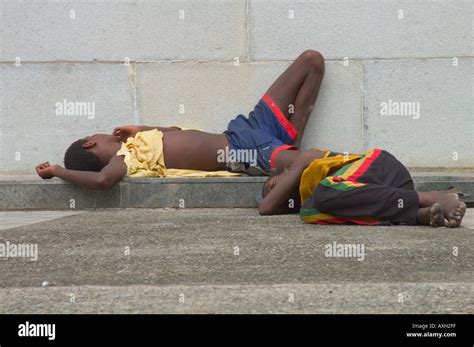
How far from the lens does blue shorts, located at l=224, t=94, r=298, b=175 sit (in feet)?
18.0

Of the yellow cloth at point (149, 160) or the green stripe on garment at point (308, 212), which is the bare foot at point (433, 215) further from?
the yellow cloth at point (149, 160)

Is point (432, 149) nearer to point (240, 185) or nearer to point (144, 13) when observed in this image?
point (240, 185)

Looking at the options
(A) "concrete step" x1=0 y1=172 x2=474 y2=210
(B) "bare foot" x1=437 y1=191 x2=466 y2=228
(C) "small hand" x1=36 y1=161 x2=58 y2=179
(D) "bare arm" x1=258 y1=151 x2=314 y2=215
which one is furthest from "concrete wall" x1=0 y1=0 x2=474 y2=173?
(B) "bare foot" x1=437 y1=191 x2=466 y2=228

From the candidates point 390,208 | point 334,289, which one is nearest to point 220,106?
point 390,208

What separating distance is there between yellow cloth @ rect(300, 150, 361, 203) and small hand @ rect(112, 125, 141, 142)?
6.46 feet

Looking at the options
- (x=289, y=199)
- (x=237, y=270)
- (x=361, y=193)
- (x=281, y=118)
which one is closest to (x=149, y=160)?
(x=281, y=118)

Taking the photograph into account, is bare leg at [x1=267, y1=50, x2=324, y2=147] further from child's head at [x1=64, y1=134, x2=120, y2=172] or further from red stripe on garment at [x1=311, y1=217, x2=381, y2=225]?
red stripe on garment at [x1=311, y1=217, x2=381, y2=225]

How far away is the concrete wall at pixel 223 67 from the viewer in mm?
6141

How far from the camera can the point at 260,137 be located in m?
5.61

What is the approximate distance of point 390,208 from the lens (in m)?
3.85

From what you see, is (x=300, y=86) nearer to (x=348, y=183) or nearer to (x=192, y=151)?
(x=192, y=151)

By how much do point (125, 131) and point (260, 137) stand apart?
1.10 meters

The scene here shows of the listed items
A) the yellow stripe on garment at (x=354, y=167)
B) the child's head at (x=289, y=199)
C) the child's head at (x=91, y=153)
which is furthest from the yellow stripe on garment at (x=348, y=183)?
the child's head at (x=91, y=153)

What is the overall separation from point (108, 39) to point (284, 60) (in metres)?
1.55
